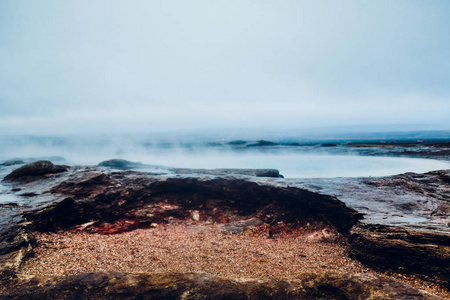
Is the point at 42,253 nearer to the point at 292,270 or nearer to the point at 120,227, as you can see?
the point at 120,227

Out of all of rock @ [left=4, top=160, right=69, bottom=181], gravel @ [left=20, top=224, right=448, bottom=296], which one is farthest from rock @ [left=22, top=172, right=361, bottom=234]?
rock @ [left=4, top=160, right=69, bottom=181]

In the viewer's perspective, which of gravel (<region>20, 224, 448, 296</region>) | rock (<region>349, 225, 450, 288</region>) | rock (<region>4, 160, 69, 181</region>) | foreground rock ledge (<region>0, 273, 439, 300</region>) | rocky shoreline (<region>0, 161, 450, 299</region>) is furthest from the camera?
rock (<region>4, 160, 69, 181</region>)

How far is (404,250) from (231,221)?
454 cm

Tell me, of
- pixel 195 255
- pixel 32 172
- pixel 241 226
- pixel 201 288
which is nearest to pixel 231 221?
pixel 241 226

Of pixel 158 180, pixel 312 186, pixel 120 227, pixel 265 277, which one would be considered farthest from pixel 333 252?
pixel 158 180

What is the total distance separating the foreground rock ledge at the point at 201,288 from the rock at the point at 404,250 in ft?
2.77

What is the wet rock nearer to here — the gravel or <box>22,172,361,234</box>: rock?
the gravel

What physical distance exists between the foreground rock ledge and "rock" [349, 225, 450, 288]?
0.84 meters

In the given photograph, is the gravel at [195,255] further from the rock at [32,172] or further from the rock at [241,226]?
the rock at [32,172]

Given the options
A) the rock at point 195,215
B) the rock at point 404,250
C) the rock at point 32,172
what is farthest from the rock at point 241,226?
the rock at point 32,172

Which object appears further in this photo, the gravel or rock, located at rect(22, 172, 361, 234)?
rock, located at rect(22, 172, 361, 234)

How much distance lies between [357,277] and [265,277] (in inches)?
54.8

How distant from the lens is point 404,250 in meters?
4.18

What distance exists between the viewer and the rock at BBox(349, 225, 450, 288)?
3.86 m
